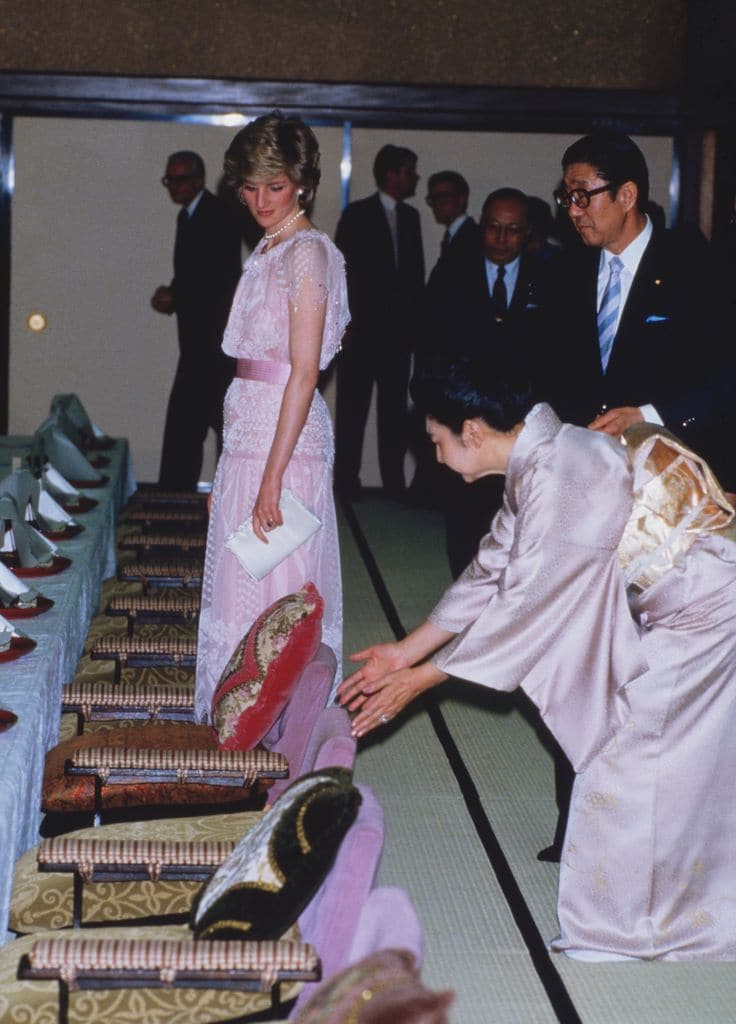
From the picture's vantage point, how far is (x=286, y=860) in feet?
5.41

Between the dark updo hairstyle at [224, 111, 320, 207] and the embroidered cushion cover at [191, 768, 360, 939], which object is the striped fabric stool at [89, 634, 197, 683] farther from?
the embroidered cushion cover at [191, 768, 360, 939]

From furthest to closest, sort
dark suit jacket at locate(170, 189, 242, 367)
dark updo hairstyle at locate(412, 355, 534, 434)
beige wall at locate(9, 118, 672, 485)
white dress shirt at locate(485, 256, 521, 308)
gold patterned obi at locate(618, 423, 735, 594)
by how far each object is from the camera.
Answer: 1. beige wall at locate(9, 118, 672, 485)
2. dark suit jacket at locate(170, 189, 242, 367)
3. white dress shirt at locate(485, 256, 521, 308)
4. gold patterned obi at locate(618, 423, 735, 594)
5. dark updo hairstyle at locate(412, 355, 534, 434)

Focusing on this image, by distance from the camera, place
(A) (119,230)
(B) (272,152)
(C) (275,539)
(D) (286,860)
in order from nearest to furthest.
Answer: (D) (286,860)
(B) (272,152)
(C) (275,539)
(A) (119,230)

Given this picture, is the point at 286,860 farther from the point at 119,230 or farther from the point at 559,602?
the point at 119,230

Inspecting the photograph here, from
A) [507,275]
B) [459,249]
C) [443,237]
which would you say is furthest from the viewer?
[443,237]

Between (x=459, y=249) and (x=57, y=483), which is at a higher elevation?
(x=459, y=249)

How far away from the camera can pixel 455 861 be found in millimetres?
2977

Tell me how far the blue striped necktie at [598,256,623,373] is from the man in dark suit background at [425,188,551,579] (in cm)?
27

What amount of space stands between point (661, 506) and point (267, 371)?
109cm

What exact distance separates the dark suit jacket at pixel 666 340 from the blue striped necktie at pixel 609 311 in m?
0.01

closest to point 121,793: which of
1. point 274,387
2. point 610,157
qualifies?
point 274,387

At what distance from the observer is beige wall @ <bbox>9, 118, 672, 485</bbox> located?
25.4ft

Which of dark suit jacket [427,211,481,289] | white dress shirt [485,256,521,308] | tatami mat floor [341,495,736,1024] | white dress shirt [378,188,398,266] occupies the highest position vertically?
white dress shirt [378,188,398,266]

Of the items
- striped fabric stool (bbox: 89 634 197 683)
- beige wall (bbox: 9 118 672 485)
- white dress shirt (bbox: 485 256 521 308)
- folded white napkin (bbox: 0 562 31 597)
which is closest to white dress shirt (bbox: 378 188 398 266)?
beige wall (bbox: 9 118 672 485)
